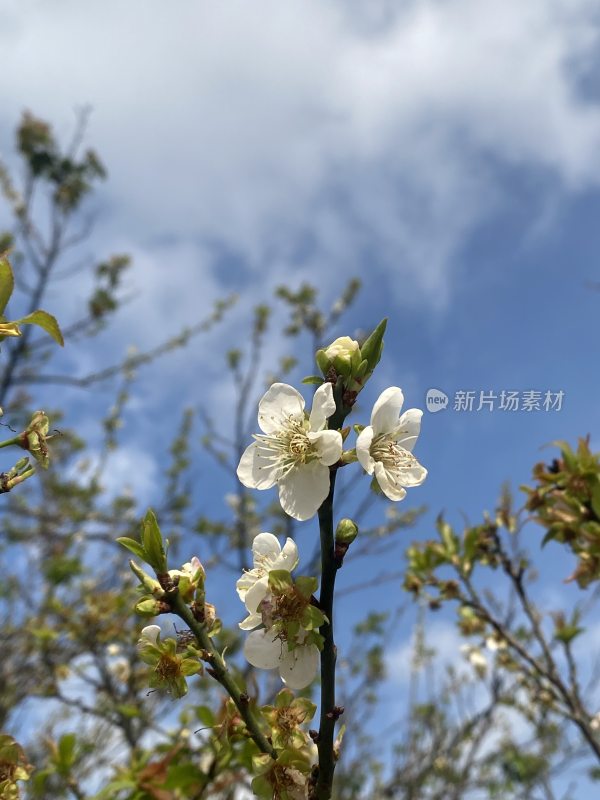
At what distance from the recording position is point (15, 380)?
461cm

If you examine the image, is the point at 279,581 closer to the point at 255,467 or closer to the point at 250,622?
the point at 250,622

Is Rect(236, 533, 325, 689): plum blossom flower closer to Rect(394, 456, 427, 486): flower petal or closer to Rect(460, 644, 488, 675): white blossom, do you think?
Rect(394, 456, 427, 486): flower petal

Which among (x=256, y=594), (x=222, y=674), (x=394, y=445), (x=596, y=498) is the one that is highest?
(x=596, y=498)

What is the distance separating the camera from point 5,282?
101 cm

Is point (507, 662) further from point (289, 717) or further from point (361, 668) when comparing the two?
point (361, 668)

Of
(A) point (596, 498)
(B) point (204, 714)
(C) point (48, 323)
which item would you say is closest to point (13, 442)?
(C) point (48, 323)

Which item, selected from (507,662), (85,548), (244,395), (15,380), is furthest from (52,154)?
(507,662)

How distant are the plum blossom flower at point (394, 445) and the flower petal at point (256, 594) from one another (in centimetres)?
24

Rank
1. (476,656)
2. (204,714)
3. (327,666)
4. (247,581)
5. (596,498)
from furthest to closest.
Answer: (476,656) < (596,498) < (204,714) < (247,581) < (327,666)

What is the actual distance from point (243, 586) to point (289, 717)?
0.69 ft

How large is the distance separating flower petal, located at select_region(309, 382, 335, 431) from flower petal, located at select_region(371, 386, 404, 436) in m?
0.11

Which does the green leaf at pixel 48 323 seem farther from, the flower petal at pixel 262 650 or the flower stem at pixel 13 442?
the flower petal at pixel 262 650

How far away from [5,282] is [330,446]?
59 centimetres

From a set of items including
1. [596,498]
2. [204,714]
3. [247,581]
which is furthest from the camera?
[596,498]
